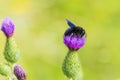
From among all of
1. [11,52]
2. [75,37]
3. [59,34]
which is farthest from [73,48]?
[59,34]

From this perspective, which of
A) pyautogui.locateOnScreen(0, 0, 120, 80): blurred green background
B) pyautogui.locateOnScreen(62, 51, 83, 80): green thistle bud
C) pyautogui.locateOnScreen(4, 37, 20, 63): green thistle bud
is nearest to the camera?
pyautogui.locateOnScreen(62, 51, 83, 80): green thistle bud

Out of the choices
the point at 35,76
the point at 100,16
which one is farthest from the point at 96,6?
the point at 35,76

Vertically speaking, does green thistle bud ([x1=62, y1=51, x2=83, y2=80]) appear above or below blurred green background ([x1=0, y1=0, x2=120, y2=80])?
below

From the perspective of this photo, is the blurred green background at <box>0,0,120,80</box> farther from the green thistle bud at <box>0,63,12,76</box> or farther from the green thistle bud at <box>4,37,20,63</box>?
the green thistle bud at <box>0,63,12,76</box>

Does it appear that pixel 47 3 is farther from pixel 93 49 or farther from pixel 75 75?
pixel 75 75

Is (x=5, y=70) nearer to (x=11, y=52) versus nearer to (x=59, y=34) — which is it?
(x=11, y=52)

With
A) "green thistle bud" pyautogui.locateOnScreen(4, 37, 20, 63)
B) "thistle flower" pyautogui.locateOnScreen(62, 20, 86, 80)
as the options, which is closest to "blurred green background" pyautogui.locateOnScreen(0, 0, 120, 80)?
"green thistle bud" pyautogui.locateOnScreen(4, 37, 20, 63)
